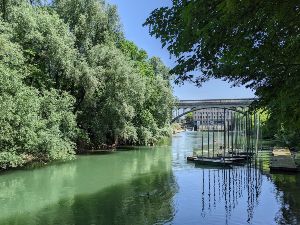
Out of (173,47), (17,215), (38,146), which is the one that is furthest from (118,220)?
(38,146)

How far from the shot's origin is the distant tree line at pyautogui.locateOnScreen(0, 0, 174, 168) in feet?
80.9

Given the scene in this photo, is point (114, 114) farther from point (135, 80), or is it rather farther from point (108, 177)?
point (108, 177)

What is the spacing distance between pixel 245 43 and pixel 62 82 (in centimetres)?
3177

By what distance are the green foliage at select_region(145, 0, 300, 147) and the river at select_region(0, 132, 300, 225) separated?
713 cm

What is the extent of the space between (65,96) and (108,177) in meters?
10.4

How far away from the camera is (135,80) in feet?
124

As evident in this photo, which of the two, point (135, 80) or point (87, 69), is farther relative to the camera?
point (135, 80)

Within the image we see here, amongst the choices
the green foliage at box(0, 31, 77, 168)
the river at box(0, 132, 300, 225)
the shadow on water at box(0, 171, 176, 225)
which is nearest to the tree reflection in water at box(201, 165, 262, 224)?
the river at box(0, 132, 300, 225)

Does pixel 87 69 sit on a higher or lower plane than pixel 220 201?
higher

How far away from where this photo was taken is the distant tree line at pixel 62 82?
24672mm

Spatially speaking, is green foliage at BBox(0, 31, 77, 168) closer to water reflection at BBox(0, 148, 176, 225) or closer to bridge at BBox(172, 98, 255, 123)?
water reflection at BBox(0, 148, 176, 225)

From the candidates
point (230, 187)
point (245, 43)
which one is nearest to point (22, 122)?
point (230, 187)

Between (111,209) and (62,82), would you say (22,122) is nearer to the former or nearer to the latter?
(111,209)

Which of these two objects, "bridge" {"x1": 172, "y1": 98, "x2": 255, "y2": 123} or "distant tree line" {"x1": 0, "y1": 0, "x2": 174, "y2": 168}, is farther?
"bridge" {"x1": 172, "y1": 98, "x2": 255, "y2": 123}
